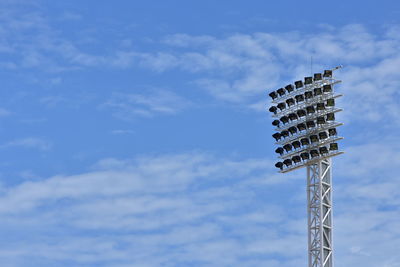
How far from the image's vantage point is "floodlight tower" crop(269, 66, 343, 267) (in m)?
156

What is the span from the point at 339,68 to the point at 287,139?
892 cm

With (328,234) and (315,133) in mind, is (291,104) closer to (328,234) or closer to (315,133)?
(315,133)

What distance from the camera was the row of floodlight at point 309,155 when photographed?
157 metres

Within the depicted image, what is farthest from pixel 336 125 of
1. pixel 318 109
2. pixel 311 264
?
pixel 311 264

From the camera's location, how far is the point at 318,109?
519ft

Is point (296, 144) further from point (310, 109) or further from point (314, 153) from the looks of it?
point (310, 109)

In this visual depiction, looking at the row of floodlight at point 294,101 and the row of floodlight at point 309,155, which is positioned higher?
the row of floodlight at point 294,101

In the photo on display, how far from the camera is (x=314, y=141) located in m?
158

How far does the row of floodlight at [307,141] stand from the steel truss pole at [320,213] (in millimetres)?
2213

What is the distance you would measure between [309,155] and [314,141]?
1514 millimetres

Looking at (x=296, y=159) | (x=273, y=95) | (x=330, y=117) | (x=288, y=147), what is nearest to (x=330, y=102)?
(x=330, y=117)

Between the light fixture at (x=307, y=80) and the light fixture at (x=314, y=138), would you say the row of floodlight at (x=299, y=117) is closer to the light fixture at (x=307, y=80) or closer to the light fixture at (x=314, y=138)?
the light fixture at (x=314, y=138)

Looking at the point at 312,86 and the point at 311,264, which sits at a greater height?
the point at 312,86

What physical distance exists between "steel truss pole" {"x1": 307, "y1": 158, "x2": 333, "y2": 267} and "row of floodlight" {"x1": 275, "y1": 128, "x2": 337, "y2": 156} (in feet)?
7.26
